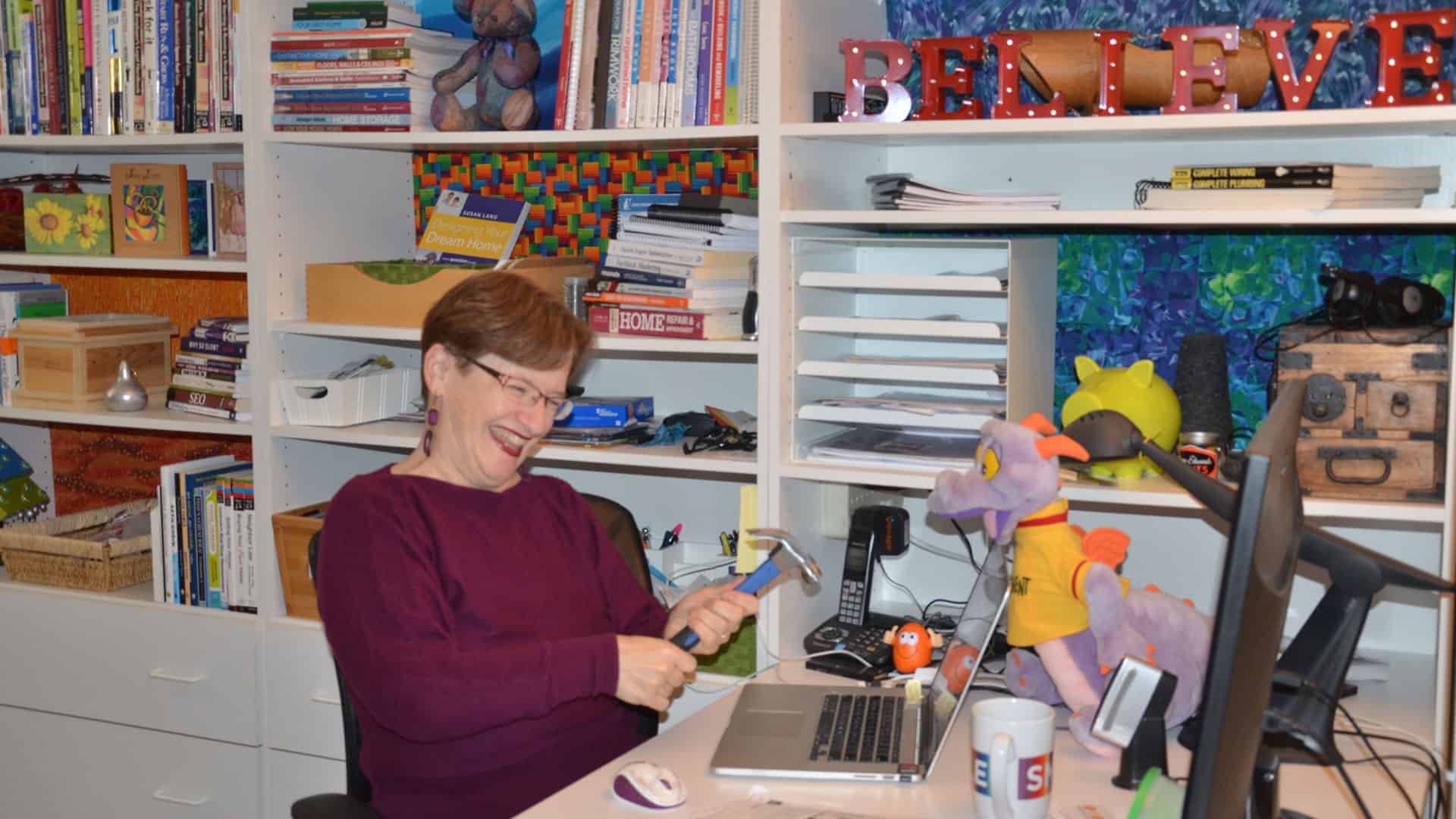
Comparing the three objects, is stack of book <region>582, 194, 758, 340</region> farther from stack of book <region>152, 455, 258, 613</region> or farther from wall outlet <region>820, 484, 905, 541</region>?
stack of book <region>152, 455, 258, 613</region>

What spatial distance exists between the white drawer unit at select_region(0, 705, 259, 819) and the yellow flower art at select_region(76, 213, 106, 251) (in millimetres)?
940

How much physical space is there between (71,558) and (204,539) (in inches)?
12.2

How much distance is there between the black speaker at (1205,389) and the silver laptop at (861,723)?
0.48 m

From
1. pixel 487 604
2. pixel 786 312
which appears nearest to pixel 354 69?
pixel 786 312

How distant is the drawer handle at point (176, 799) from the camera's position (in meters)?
2.67

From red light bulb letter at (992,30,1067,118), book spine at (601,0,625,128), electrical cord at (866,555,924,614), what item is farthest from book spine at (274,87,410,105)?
electrical cord at (866,555,924,614)

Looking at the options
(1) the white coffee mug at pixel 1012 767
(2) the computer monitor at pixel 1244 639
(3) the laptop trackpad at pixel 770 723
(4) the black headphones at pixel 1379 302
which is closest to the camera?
(2) the computer monitor at pixel 1244 639

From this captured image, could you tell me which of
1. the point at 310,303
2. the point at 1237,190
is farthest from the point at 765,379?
the point at 310,303

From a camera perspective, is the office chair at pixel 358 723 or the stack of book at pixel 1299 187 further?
the stack of book at pixel 1299 187

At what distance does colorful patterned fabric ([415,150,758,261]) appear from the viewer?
258 cm

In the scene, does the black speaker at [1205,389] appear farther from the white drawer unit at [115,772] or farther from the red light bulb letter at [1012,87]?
the white drawer unit at [115,772]

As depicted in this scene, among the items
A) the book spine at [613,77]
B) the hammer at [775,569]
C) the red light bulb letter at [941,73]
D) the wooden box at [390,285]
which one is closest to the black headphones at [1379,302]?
the red light bulb letter at [941,73]

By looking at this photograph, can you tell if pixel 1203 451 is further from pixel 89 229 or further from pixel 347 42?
pixel 89 229

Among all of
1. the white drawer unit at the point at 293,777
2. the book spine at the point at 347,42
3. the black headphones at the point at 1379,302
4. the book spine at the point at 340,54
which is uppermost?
the book spine at the point at 347,42
